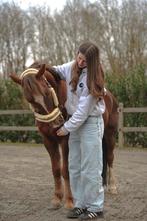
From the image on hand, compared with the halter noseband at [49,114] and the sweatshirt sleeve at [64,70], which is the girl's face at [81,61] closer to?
the sweatshirt sleeve at [64,70]

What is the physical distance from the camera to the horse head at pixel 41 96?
4.79 m

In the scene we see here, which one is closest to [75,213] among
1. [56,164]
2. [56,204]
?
[56,204]

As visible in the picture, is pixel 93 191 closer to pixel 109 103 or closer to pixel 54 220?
pixel 54 220

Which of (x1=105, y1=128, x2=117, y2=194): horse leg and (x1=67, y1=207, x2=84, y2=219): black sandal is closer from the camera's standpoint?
(x1=67, y1=207, x2=84, y2=219): black sandal

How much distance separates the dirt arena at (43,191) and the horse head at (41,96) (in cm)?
108

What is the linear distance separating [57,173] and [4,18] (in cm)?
2953

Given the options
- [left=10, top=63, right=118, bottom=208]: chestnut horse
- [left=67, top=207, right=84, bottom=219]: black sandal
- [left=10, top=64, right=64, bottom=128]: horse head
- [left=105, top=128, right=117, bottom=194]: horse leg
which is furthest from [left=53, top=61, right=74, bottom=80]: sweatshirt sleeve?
[left=105, top=128, right=117, bottom=194]: horse leg

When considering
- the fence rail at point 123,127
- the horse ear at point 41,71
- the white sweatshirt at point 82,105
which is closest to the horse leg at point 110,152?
the white sweatshirt at point 82,105

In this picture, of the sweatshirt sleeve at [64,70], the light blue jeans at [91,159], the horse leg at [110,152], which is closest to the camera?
the light blue jeans at [91,159]

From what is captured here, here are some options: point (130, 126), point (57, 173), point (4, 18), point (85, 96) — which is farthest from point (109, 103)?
point (4, 18)

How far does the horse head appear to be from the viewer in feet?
15.7

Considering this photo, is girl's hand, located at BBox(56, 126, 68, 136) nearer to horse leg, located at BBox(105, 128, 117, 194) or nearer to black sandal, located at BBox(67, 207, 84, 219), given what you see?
black sandal, located at BBox(67, 207, 84, 219)

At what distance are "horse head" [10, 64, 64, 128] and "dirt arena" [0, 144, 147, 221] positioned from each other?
42.6 inches

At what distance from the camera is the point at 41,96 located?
4.81 meters
